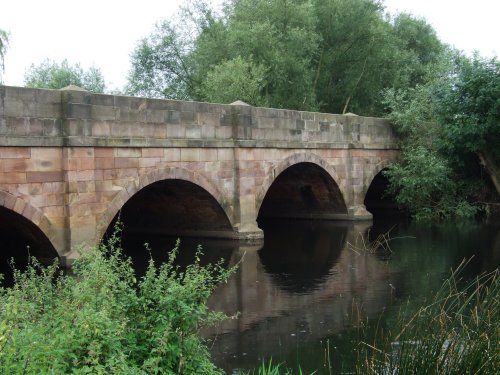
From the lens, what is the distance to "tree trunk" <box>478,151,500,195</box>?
19.4m

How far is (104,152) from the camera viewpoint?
11.8 m

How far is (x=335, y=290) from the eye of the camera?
1046 centimetres

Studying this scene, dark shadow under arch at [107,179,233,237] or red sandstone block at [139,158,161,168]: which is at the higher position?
red sandstone block at [139,158,161,168]

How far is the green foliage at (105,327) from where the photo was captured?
4.20 meters

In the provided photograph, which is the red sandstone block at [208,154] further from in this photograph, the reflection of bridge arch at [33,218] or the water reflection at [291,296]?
the reflection of bridge arch at [33,218]

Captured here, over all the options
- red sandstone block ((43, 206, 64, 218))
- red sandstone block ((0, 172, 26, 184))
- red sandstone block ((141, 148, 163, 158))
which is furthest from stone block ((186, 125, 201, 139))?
red sandstone block ((0, 172, 26, 184))

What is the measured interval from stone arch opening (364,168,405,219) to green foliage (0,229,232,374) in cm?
1844

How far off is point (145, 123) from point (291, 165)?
18.4ft

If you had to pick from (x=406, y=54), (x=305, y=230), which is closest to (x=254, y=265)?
(x=305, y=230)

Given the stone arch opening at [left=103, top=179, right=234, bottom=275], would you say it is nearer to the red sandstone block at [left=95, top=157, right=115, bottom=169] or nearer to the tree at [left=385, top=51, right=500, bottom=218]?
the red sandstone block at [left=95, top=157, right=115, bottom=169]

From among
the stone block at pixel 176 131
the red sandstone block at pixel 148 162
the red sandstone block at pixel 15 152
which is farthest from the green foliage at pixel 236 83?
the red sandstone block at pixel 15 152

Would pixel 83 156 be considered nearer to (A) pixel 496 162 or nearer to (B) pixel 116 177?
(B) pixel 116 177

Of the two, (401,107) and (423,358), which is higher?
(401,107)

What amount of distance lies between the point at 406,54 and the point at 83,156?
20.1 m
